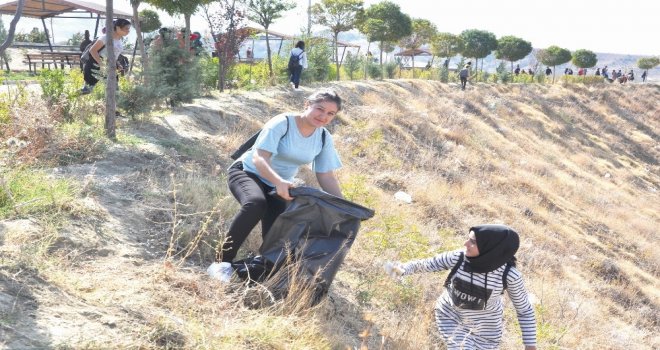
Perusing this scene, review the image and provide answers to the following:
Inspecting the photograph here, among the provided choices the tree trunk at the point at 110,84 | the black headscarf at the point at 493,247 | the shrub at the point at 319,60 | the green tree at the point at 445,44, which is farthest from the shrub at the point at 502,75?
the black headscarf at the point at 493,247

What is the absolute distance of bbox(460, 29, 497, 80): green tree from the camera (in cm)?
4231

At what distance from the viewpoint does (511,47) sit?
4584cm

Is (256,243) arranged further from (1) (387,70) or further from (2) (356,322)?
(1) (387,70)

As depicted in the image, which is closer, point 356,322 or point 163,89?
point 356,322

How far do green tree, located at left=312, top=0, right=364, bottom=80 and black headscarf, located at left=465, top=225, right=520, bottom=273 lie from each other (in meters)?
22.9

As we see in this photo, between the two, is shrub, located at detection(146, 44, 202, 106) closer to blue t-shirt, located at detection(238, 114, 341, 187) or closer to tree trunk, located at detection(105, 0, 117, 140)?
tree trunk, located at detection(105, 0, 117, 140)

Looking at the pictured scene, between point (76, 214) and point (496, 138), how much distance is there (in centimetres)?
1861

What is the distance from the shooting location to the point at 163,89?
26.7 feet

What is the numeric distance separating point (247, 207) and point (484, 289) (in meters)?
1.57

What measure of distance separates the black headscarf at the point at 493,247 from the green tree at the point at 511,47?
147 feet

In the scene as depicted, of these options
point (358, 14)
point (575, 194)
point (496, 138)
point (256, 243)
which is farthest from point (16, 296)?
point (358, 14)

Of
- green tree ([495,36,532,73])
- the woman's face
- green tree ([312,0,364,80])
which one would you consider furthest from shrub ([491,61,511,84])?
the woman's face

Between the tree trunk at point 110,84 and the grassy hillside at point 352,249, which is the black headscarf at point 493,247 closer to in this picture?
the grassy hillside at point 352,249

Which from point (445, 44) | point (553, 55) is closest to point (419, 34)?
point (445, 44)
